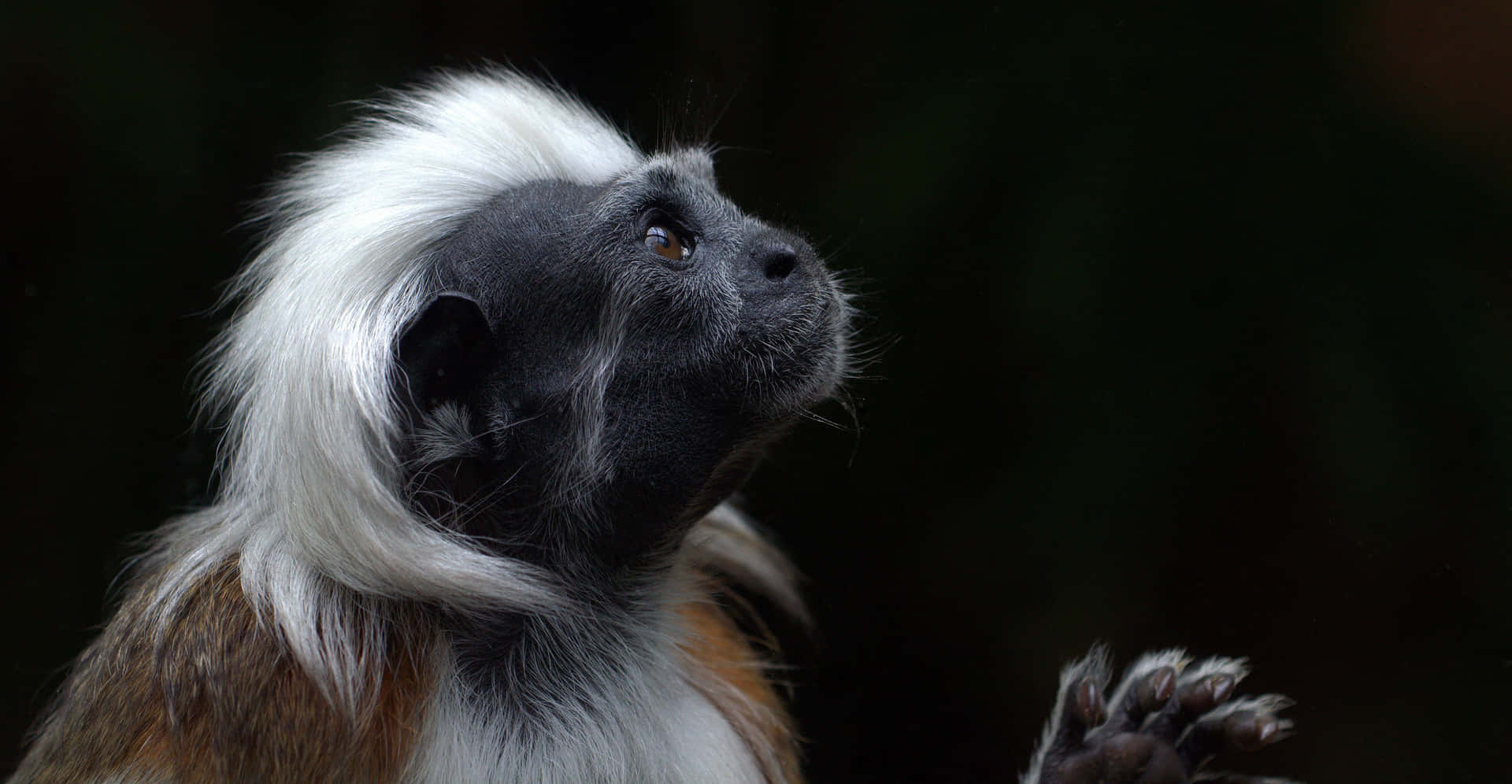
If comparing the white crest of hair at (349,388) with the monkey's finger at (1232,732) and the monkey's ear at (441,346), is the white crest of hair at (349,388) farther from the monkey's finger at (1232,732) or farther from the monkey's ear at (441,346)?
the monkey's finger at (1232,732)

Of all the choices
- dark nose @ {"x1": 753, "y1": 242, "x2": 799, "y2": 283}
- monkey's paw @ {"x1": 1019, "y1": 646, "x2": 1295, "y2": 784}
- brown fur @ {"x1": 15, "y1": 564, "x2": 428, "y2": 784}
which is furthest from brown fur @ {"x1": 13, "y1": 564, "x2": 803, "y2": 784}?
monkey's paw @ {"x1": 1019, "y1": 646, "x2": 1295, "y2": 784}

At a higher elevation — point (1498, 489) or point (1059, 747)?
point (1498, 489)

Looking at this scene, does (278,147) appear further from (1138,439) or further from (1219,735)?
(1219,735)

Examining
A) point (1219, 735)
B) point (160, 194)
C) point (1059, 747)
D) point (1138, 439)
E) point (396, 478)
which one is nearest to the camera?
point (396, 478)

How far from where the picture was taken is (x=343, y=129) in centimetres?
186

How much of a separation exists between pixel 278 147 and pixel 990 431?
139 centimetres

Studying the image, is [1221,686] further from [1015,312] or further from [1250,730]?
[1015,312]

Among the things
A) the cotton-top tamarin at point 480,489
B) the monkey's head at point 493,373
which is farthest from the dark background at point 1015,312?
the monkey's head at point 493,373

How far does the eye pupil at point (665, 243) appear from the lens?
149 cm

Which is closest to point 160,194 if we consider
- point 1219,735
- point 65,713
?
point 65,713

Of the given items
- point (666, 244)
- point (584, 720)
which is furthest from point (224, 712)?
point (666, 244)

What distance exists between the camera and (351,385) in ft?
4.22

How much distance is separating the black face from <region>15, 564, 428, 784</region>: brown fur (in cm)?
23

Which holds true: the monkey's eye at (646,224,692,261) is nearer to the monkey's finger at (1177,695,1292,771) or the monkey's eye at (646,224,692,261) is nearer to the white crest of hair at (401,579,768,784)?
the white crest of hair at (401,579,768,784)
